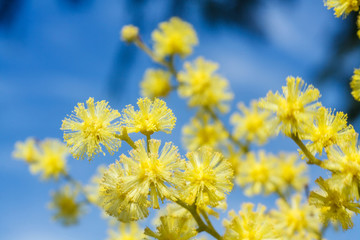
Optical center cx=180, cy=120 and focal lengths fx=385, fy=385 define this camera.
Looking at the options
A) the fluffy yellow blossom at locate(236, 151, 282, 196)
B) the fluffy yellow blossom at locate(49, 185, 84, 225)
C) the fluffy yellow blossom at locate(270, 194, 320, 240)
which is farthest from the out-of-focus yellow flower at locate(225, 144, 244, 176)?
the fluffy yellow blossom at locate(49, 185, 84, 225)

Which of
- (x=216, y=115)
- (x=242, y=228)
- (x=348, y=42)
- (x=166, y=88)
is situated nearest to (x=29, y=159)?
(x=166, y=88)

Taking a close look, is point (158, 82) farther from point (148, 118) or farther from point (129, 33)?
point (148, 118)

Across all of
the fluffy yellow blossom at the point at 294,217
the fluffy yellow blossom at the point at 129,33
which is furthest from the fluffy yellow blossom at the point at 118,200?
the fluffy yellow blossom at the point at 129,33

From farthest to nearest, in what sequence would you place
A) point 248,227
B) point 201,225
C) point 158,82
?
Result: point 158,82 < point 248,227 < point 201,225

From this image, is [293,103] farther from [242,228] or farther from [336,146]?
[242,228]

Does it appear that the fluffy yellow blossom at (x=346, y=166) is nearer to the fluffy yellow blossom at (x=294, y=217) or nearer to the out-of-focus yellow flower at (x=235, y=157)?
the fluffy yellow blossom at (x=294, y=217)

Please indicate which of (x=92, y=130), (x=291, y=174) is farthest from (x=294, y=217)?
(x=92, y=130)
